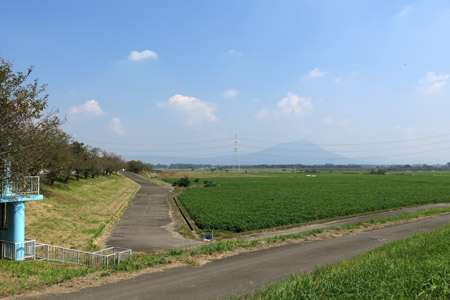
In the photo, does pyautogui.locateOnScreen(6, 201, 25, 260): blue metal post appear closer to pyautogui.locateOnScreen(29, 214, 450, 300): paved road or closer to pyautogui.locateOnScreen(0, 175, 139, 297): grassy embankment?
pyautogui.locateOnScreen(0, 175, 139, 297): grassy embankment

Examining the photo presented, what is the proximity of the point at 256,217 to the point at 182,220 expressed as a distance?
293 inches

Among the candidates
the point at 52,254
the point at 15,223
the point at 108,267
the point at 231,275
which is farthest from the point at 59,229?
the point at 231,275

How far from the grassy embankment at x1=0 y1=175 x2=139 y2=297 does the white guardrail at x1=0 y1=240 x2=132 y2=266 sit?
817 millimetres

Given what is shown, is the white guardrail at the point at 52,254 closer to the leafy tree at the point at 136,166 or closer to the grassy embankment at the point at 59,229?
the grassy embankment at the point at 59,229

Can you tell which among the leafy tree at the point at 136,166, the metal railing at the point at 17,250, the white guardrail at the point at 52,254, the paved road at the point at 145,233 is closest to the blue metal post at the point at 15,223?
the metal railing at the point at 17,250

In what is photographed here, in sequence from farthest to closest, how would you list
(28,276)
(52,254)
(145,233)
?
1. (145,233)
2. (52,254)
3. (28,276)

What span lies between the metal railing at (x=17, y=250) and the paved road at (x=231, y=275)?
28.6 ft

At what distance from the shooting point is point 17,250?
1505 cm

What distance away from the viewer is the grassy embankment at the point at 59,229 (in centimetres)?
1030

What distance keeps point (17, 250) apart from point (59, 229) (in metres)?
9.73

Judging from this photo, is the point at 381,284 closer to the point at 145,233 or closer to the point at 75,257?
the point at 75,257

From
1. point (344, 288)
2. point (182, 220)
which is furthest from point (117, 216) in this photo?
point (344, 288)

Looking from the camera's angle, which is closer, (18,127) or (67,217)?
(18,127)

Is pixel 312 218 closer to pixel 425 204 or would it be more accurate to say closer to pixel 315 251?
pixel 315 251
